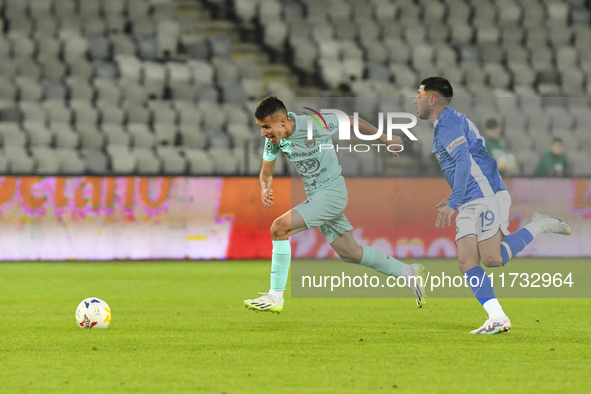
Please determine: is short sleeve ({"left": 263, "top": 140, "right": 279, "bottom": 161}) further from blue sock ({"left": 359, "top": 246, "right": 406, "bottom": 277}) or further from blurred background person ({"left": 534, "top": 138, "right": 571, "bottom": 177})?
blurred background person ({"left": 534, "top": 138, "right": 571, "bottom": 177})

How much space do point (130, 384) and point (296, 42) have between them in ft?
43.9

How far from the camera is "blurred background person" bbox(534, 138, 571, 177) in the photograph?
44.0ft

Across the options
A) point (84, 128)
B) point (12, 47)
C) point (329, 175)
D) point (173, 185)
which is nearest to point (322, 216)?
point (329, 175)

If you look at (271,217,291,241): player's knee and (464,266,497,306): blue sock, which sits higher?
(271,217,291,241): player's knee

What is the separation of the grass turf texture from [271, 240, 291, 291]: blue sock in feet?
0.93

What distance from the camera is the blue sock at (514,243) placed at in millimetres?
6582

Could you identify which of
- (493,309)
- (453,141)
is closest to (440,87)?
(453,141)

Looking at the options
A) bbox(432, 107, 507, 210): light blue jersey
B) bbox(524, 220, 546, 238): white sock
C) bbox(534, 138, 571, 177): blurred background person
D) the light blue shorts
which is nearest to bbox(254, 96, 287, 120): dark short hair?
the light blue shorts

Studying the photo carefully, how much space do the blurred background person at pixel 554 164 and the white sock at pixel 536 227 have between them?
22.0ft

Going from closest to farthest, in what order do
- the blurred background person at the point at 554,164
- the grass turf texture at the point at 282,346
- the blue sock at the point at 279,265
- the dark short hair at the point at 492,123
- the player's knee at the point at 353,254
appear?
the grass turf texture at the point at 282,346 < the blue sock at the point at 279,265 < the player's knee at the point at 353,254 < the blurred background person at the point at 554,164 < the dark short hair at the point at 492,123

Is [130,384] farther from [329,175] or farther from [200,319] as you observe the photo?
[329,175]

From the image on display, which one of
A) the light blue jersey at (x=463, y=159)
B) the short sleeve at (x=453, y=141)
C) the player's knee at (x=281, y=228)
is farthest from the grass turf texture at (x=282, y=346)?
the short sleeve at (x=453, y=141)

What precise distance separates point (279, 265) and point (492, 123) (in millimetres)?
8547

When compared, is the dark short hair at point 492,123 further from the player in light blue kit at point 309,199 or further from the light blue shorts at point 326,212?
the light blue shorts at point 326,212
